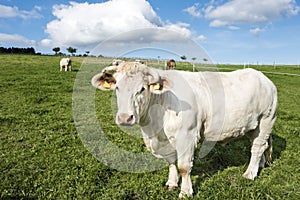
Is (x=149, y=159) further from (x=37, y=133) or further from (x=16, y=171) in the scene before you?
(x=37, y=133)

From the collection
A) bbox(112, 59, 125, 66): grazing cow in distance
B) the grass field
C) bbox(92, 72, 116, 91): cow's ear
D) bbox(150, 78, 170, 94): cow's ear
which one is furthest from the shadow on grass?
bbox(112, 59, 125, 66): grazing cow in distance

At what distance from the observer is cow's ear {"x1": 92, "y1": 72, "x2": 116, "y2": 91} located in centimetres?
356

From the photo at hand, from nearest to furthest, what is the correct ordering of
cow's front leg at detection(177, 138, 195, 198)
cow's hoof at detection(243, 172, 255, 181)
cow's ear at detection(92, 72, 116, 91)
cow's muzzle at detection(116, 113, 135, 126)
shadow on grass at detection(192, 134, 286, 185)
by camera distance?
cow's muzzle at detection(116, 113, 135, 126)
cow's ear at detection(92, 72, 116, 91)
cow's front leg at detection(177, 138, 195, 198)
cow's hoof at detection(243, 172, 255, 181)
shadow on grass at detection(192, 134, 286, 185)

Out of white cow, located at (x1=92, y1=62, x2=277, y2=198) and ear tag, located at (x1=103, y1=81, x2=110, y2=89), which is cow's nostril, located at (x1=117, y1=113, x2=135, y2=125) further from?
ear tag, located at (x1=103, y1=81, x2=110, y2=89)

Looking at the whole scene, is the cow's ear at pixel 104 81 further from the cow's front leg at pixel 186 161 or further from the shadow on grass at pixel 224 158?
the shadow on grass at pixel 224 158

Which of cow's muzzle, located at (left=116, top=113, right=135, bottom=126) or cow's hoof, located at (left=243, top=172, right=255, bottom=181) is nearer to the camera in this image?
cow's muzzle, located at (left=116, top=113, right=135, bottom=126)

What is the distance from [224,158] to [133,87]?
3.21 metres

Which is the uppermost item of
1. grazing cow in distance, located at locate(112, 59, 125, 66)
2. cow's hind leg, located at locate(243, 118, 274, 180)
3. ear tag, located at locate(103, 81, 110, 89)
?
grazing cow in distance, located at locate(112, 59, 125, 66)

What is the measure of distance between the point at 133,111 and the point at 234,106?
6.01 ft

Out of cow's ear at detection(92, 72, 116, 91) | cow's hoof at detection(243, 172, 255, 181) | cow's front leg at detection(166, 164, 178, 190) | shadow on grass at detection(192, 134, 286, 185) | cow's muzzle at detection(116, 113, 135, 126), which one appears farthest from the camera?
shadow on grass at detection(192, 134, 286, 185)

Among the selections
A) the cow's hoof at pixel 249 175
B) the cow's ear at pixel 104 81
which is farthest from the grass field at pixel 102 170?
the cow's ear at pixel 104 81

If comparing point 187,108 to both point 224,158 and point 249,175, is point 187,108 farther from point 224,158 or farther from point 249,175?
point 224,158

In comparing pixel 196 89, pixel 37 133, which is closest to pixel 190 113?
pixel 196 89

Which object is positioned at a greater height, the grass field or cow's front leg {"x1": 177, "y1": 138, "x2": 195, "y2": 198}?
cow's front leg {"x1": 177, "y1": 138, "x2": 195, "y2": 198}
